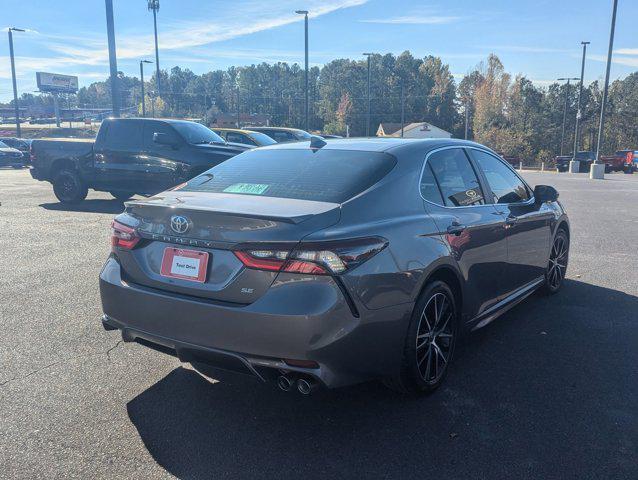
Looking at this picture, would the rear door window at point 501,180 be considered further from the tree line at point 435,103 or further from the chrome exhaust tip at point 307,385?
the tree line at point 435,103

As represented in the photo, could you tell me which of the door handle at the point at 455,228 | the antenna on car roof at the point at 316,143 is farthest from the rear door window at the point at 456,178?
the antenna on car roof at the point at 316,143

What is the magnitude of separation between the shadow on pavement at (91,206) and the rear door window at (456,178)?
8796 millimetres

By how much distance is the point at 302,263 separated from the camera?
9.07 ft

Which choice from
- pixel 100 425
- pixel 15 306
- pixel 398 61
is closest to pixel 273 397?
pixel 100 425

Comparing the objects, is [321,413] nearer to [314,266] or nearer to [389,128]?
[314,266]

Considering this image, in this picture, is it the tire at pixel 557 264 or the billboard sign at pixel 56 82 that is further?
the billboard sign at pixel 56 82

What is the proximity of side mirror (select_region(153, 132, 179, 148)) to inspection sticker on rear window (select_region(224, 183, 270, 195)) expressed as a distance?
8.07m

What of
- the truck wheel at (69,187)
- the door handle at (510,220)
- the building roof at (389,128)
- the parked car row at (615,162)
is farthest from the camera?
the building roof at (389,128)

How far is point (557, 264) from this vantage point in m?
5.80

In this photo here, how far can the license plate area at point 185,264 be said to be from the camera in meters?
2.99

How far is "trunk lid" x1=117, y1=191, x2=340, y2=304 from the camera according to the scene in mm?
2840

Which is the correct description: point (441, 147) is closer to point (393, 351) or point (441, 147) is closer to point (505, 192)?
point (505, 192)

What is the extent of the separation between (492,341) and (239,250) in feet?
8.37

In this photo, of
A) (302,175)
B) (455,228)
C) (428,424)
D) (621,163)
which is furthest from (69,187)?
(621,163)
